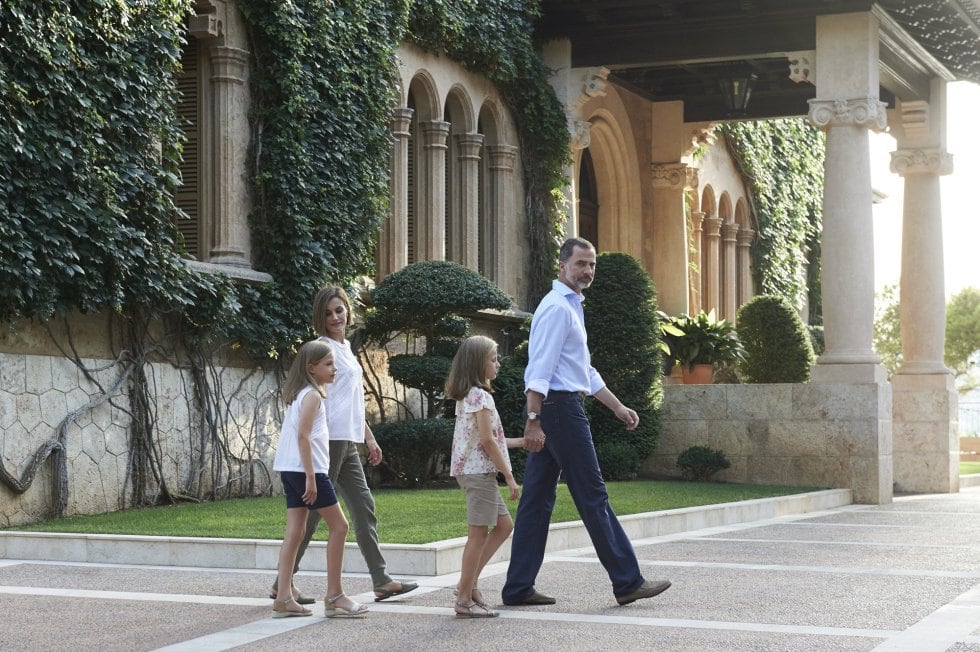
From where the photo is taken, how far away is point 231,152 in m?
14.9

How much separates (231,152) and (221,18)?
1344 millimetres

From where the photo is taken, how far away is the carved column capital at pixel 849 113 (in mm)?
17969

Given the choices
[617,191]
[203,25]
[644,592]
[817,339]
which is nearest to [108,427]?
[203,25]

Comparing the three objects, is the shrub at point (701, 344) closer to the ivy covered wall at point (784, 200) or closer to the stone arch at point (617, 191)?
the stone arch at point (617, 191)

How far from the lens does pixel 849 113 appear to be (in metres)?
18.0

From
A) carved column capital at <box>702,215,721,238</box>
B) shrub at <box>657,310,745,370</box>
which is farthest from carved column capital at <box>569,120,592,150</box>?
carved column capital at <box>702,215,721,238</box>

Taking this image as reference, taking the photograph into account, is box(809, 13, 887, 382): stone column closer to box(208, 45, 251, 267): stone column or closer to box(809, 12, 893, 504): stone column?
box(809, 12, 893, 504): stone column

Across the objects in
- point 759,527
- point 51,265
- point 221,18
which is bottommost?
point 759,527

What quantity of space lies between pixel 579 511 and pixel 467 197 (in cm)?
1171

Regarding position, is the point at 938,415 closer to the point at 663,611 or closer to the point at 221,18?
the point at 221,18

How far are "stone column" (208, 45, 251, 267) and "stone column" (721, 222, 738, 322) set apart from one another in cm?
1534

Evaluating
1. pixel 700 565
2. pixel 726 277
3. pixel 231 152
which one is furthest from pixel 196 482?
pixel 726 277

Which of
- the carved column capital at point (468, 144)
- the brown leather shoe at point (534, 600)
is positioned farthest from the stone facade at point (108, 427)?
the carved column capital at point (468, 144)

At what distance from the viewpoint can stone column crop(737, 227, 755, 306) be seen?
95.5 feet
